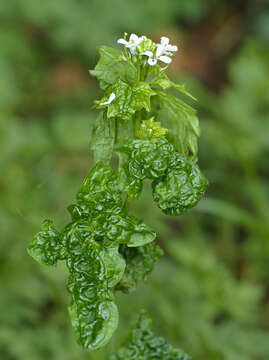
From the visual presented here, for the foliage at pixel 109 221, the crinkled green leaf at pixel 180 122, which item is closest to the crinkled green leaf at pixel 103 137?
the foliage at pixel 109 221

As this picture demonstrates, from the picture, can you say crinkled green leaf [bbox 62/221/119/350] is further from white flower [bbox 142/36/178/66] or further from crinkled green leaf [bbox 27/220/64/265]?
white flower [bbox 142/36/178/66]

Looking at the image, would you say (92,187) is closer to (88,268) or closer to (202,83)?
(88,268)

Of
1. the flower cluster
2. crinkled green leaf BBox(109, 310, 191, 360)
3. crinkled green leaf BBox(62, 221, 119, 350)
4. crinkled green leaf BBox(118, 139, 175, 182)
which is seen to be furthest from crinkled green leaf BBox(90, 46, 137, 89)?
crinkled green leaf BBox(109, 310, 191, 360)

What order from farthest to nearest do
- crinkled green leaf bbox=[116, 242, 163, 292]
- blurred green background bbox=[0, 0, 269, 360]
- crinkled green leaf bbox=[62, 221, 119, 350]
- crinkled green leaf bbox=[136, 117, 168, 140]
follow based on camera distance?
blurred green background bbox=[0, 0, 269, 360] < crinkled green leaf bbox=[116, 242, 163, 292] < crinkled green leaf bbox=[136, 117, 168, 140] < crinkled green leaf bbox=[62, 221, 119, 350]

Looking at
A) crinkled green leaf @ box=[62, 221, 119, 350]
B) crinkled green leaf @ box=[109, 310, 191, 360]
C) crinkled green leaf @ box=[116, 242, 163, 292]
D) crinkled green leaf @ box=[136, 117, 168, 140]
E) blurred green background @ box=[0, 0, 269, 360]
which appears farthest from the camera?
blurred green background @ box=[0, 0, 269, 360]

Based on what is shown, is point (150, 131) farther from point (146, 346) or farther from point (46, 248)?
point (146, 346)

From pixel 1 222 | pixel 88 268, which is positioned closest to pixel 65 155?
pixel 1 222
